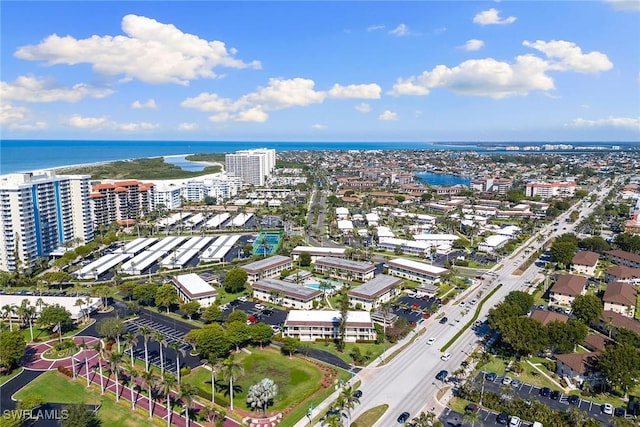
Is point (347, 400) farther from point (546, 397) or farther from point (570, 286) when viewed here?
point (570, 286)

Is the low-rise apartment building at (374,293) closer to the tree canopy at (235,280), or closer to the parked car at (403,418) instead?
the tree canopy at (235,280)

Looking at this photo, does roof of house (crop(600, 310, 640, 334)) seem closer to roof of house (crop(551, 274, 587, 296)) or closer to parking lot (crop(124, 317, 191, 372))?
roof of house (crop(551, 274, 587, 296))

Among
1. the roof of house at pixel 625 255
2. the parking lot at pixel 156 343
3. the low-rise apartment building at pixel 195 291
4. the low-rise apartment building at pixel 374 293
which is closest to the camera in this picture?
the parking lot at pixel 156 343

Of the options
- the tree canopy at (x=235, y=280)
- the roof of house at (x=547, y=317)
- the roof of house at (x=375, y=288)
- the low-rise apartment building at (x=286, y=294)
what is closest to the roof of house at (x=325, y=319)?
the low-rise apartment building at (x=286, y=294)

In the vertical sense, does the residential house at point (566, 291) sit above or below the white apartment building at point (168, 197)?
below

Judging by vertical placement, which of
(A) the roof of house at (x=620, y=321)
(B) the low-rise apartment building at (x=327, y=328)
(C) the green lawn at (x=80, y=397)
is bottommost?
(C) the green lawn at (x=80, y=397)

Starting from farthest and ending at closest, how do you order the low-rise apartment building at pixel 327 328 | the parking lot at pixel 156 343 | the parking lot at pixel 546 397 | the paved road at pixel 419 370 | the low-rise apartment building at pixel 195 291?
the low-rise apartment building at pixel 195 291 → the low-rise apartment building at pixel 327 328 → the parking lot at pixel 156 343 → the paved road at pixel 419 370 → the parking lot at pixel 546 397

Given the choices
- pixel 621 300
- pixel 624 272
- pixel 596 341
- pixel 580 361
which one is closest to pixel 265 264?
pixel 580 361
